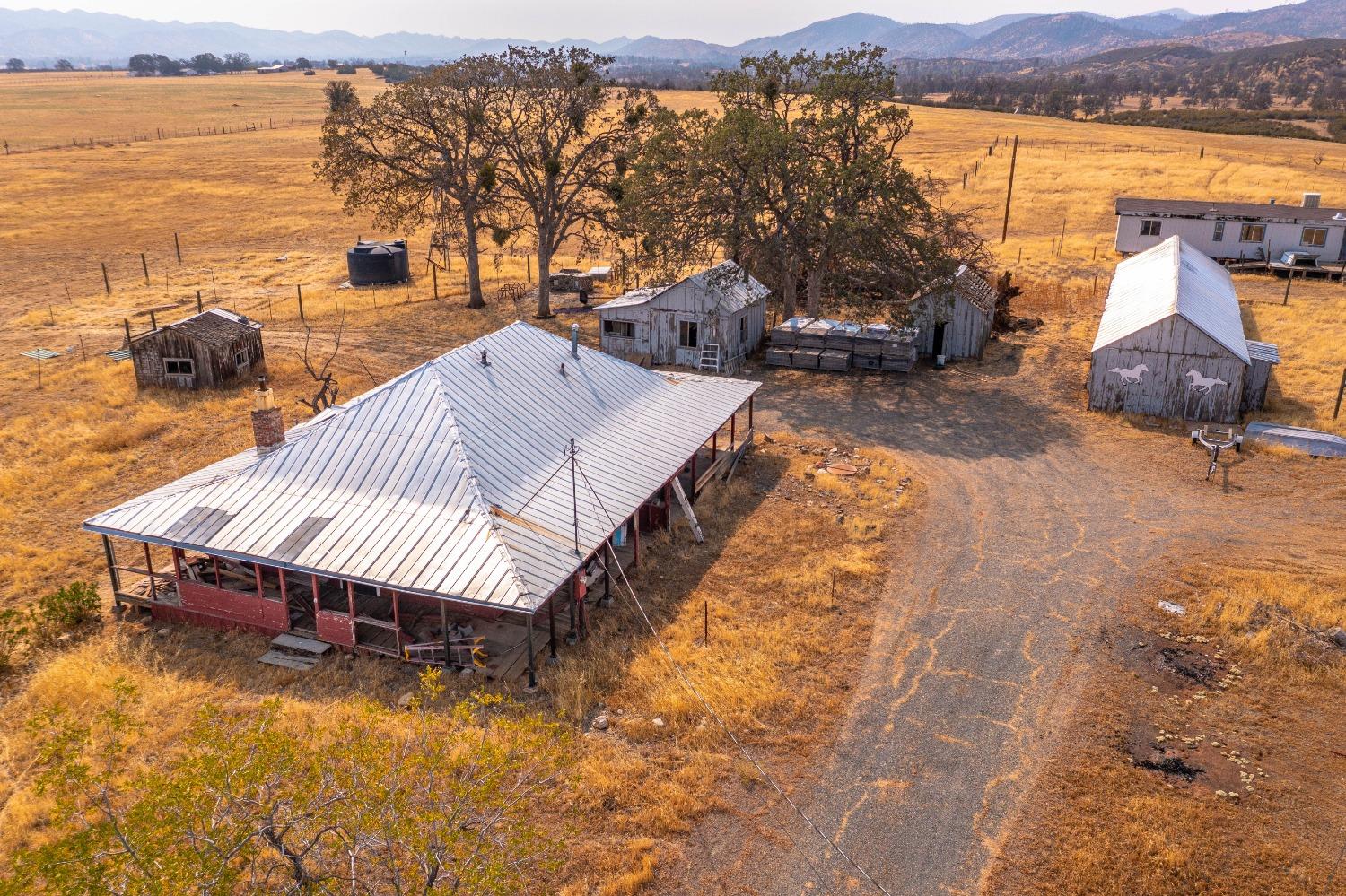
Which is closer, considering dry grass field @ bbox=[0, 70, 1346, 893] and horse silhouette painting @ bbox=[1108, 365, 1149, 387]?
dry grass field @ bbox=[0, 70, 1346, 893]

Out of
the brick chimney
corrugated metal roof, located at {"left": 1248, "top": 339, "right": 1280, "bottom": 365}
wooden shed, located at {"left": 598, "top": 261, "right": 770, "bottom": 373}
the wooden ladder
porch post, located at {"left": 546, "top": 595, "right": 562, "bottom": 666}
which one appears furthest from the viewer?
wooden shed, located at {"left": 598, "top": 261, "right": 770, "bottom": 373}

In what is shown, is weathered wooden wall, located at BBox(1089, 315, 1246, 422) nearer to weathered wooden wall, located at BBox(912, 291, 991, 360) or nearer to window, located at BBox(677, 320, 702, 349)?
weathered wooden wall, located at BBox(912, 291, 991, 360)

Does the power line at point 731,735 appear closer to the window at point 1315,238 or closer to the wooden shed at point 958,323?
the wooden shed at point 958,323

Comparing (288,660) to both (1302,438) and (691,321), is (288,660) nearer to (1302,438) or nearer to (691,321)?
(691,321)

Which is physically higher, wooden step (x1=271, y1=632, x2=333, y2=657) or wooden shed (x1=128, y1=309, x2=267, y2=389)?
wooden shed (x1=128, y1=309, x2=267, y2=389)

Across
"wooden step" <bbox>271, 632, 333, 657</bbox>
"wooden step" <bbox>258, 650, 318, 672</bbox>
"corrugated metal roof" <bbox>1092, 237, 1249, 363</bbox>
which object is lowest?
"wooden step" <bbox>258, 650, 318, 672</bbox>

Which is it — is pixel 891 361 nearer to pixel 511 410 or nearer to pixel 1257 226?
pixel 511 410

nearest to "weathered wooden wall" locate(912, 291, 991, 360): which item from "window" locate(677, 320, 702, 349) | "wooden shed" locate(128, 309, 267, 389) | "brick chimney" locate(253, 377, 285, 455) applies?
"window" locate(677, 320, 702, 349)
